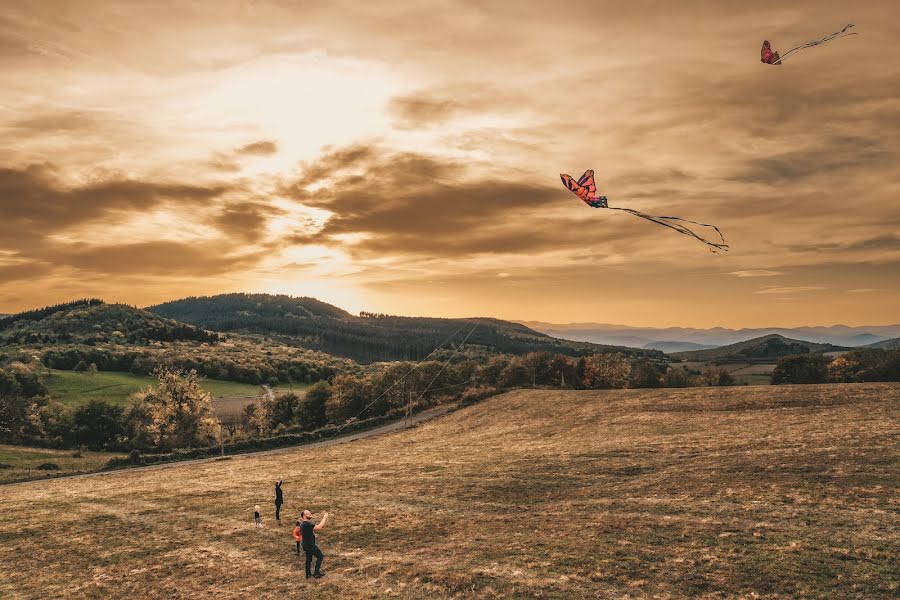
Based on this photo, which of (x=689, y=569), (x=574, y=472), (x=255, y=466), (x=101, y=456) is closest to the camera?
Answer: (x=689, y=569)

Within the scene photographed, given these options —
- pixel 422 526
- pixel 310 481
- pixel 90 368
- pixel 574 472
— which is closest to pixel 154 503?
pixel 310 481

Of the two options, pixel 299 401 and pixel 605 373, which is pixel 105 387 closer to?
pixel 299 401

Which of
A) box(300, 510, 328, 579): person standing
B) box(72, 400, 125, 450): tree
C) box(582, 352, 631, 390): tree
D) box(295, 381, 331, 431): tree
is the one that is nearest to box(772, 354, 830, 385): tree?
box(582, 352, 631, 390): tree

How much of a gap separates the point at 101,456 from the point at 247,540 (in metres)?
104

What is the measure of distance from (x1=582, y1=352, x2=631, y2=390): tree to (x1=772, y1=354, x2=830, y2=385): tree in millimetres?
28126

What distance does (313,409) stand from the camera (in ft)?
419

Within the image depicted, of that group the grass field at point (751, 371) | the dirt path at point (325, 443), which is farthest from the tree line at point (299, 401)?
the grass field at point (751, 371)

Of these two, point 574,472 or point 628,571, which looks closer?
point 628,571

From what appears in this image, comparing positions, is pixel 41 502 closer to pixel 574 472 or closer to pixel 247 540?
pixel 247 540

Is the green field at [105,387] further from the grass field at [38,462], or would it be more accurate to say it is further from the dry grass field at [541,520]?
the dry grass field at [541,520]

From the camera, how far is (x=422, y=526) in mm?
28391

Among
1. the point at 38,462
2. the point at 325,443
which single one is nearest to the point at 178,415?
the point at 38,462

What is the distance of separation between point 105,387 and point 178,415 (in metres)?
87.3

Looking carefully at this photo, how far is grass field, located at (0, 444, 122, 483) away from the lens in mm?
71125
